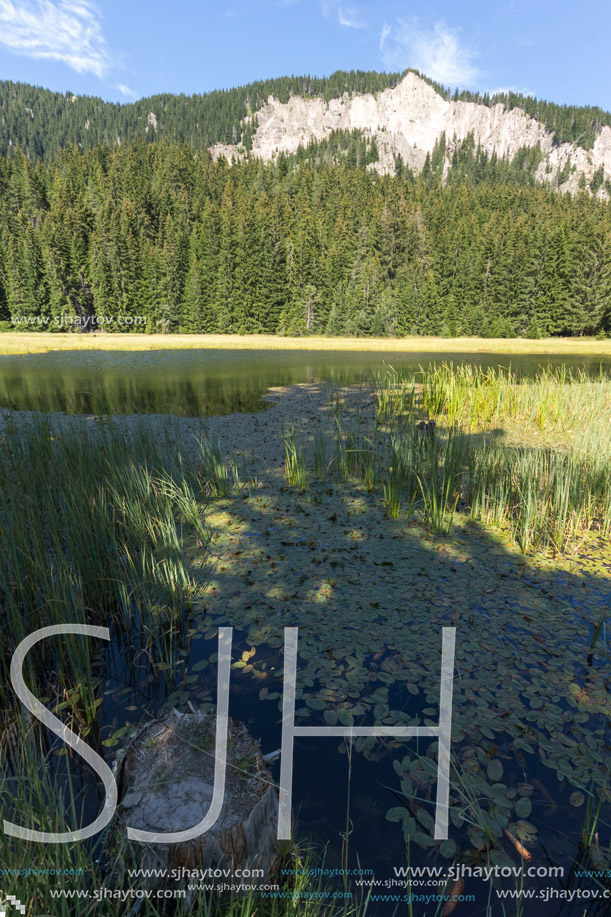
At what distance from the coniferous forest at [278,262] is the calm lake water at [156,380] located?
2182cm

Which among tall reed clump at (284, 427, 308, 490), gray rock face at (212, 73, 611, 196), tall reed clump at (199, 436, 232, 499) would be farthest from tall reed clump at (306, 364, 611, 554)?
gray rock face at (212, 73, 611, 196)

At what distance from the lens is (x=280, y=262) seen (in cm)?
4797

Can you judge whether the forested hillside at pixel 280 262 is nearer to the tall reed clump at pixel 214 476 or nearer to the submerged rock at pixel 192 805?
the tall reed clump at pixel 214 476

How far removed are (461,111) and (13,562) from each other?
168440 mm

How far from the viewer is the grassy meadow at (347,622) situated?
6.15 ft

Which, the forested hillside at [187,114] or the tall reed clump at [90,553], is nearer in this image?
the tall reed clump at [90,553]

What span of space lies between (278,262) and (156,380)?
35.8m

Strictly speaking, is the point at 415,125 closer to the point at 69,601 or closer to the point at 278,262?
the point at 278,262

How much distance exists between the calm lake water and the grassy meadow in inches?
240

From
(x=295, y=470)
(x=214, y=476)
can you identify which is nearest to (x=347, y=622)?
(x=295, y=470)

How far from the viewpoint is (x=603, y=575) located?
12.6 ft

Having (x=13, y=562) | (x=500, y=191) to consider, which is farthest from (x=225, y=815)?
(x=500, y=191)

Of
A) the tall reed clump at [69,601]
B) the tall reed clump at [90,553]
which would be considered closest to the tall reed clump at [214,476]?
the tall reed clump at [69,601]

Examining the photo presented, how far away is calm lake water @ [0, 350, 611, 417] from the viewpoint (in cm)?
1200
